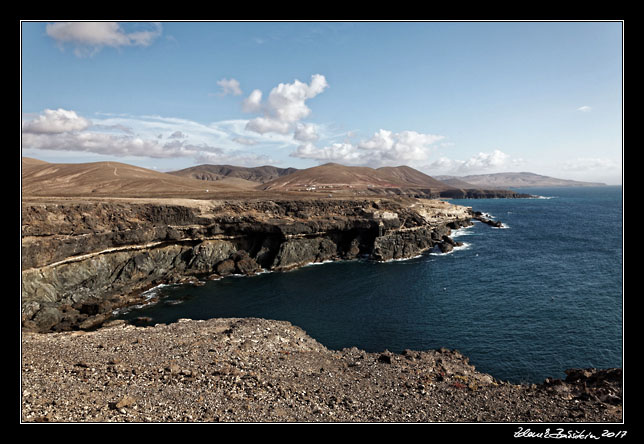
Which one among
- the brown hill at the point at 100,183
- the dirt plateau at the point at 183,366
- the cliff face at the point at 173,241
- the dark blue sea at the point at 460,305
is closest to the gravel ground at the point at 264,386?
the dirt plateau at the point at 183,366

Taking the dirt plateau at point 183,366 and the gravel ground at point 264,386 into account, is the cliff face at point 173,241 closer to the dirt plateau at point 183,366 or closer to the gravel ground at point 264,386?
the dirt plateau at point 183,366

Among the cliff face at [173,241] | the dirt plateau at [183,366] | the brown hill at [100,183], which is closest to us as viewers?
the dirt plateau at [183,366]

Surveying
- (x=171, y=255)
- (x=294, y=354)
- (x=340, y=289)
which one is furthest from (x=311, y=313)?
(x=171, y=255)

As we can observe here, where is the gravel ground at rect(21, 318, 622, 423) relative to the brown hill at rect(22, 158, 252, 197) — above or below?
below

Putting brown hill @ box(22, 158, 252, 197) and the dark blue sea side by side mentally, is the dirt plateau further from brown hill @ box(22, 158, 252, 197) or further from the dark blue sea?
brown hill @ box(22, 158, 252, 197)

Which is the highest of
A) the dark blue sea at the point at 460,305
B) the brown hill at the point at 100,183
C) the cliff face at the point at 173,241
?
the brown hill at the point at 100,183

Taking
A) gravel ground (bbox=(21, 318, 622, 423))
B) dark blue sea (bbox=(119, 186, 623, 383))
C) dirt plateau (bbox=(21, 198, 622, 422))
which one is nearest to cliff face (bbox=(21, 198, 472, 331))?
dirt plateau (bbox=(21, 198, 622, 422))
